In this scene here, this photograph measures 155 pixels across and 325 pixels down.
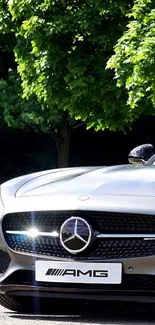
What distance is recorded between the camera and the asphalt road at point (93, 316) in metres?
4.69

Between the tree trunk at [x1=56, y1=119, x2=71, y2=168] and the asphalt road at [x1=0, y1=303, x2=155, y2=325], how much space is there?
69.3 feet

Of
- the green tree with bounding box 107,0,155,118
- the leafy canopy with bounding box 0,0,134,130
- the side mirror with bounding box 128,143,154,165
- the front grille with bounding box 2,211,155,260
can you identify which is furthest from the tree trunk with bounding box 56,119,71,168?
the front grille with bounding box 2,211,155,260

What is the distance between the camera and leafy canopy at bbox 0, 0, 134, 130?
1642 cm

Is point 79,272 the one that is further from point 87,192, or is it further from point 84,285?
point 87,192

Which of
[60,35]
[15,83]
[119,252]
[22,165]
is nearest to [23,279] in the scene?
[119,252]

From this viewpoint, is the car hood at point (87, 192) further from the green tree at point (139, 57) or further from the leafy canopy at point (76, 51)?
the leafy canopy at point (76, 51)

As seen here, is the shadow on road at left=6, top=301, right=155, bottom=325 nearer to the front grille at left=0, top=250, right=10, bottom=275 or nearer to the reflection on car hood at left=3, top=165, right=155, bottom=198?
the front grille at left=0, top=250, right=10, bottom=275

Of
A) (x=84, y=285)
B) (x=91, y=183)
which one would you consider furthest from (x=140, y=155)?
(x=84, y=285)

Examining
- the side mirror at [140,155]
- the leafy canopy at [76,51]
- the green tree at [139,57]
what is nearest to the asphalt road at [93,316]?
the side mirror at [140,155]

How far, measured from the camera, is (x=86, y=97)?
17.3 m

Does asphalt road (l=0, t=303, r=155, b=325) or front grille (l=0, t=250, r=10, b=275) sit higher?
front grille (l=0, t=250, r=10, b=275)

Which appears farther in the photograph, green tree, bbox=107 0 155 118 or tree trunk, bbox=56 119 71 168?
tree trunk, bbox=56 119 71 168

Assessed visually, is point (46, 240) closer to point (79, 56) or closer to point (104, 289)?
point (104, 289)

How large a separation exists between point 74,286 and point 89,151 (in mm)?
25508
